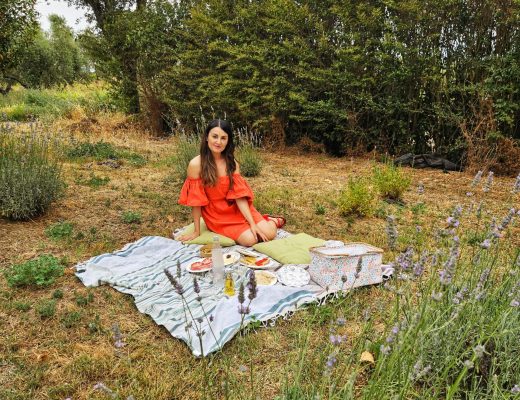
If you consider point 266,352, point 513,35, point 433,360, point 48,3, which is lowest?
point 266,352

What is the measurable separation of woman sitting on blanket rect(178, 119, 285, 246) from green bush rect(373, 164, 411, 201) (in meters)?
1.91

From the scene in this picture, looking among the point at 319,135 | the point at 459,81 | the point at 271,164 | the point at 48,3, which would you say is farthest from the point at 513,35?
the point at 48,3

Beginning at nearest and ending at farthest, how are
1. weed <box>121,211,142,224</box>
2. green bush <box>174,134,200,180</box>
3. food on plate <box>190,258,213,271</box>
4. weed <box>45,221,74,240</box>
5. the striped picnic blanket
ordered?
the striped picnic blanket
food on plate <box>190,258,213,271</box>
weed <box>45,221,74,240</box>
weed <box>121,211,142,224</box>
green bush <box>174,134,200,180</box>

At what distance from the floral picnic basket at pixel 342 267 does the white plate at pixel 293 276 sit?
0.21 ft

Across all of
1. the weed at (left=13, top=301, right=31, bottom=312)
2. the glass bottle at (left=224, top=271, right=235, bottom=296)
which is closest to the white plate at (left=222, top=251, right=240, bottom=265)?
the glass bottle at (left=224, top=271, right=235, bottom=296)

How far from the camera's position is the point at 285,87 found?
8312 millimetres

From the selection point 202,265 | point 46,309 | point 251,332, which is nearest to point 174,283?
point 251,332

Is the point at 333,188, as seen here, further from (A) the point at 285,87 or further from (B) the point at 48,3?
Result: (B) the point at 48,3

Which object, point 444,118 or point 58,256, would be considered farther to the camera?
point 444,118

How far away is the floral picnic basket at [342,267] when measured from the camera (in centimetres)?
294

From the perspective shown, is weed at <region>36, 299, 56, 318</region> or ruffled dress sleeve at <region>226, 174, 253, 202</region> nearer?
weed at <region>36, 299, 56, 318</region>

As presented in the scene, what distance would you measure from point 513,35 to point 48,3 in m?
13.0

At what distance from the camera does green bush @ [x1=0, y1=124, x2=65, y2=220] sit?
160 inches

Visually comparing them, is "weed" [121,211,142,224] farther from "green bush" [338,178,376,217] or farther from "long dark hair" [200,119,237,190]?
"green bush" [338,178,376,217]
